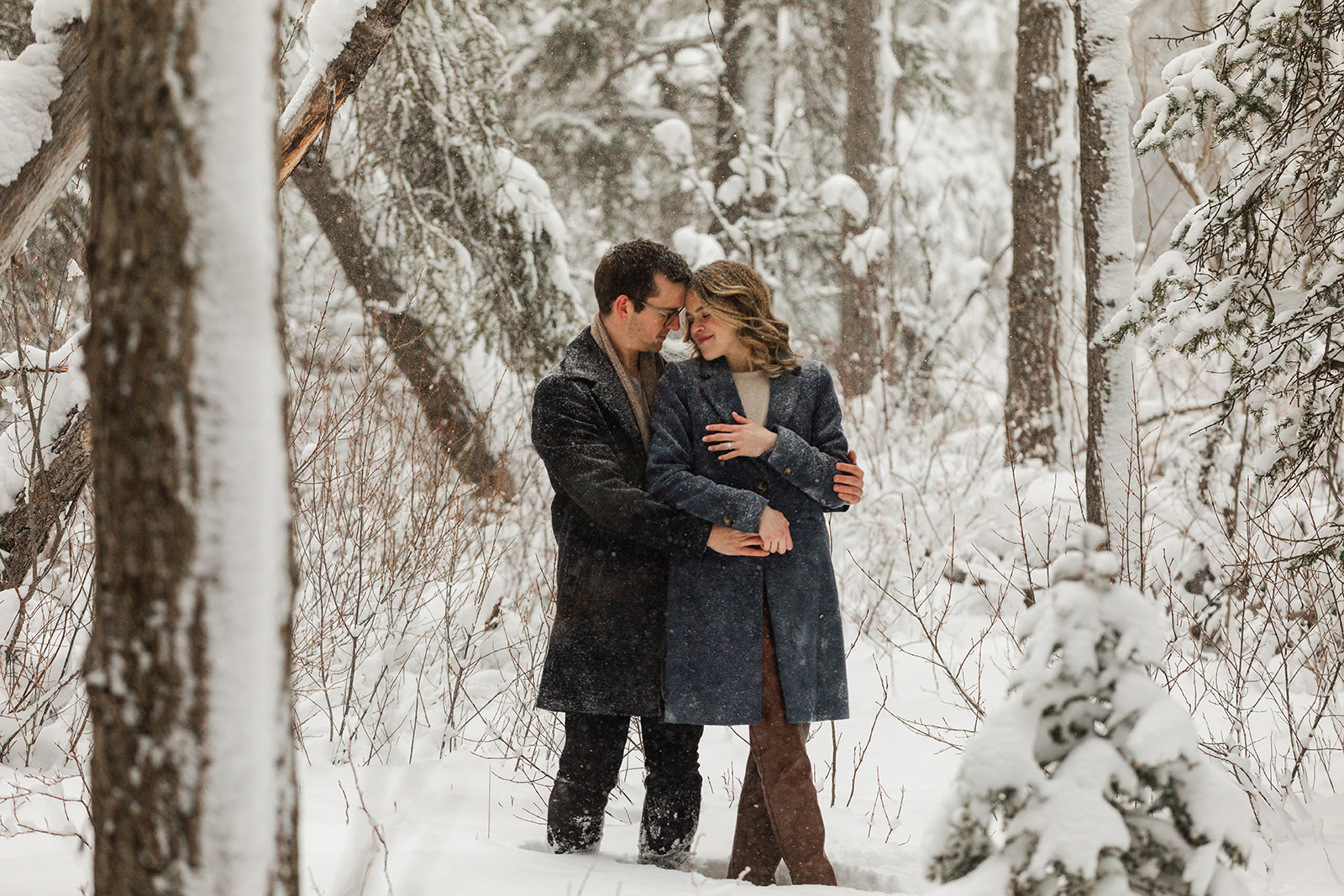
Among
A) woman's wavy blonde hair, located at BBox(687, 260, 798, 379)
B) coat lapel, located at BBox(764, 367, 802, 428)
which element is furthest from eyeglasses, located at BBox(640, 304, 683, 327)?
coat lapel, located at BBox(764, 367, 802, 428)

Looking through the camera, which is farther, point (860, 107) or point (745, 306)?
point (860, 107)

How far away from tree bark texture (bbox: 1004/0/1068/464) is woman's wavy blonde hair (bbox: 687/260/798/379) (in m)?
5.11

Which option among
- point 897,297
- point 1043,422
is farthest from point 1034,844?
point 897,297

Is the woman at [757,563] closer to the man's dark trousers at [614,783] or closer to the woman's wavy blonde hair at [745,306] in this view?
the woman's wavy blonde hair at [745,306]

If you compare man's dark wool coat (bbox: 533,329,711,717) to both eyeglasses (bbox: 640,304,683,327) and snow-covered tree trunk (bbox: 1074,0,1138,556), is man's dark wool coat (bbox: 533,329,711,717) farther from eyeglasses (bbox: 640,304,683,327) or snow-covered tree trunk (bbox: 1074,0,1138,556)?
snow-covered tree trunk (bbox: 1074,0,1138,556)

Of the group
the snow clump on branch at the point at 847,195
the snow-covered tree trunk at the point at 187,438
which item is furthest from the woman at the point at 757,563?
the snow clump on branch at the point at 847,195

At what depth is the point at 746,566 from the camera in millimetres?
2947

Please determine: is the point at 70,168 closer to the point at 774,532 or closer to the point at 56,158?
the point at 56,158

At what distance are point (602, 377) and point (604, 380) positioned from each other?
1cm

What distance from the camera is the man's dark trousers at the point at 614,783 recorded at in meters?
3.18

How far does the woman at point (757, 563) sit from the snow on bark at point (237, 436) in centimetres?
147

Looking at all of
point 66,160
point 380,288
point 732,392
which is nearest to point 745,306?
point 732,392

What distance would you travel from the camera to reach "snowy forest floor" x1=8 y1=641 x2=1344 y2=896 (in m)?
2.72

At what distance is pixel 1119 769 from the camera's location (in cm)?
171
